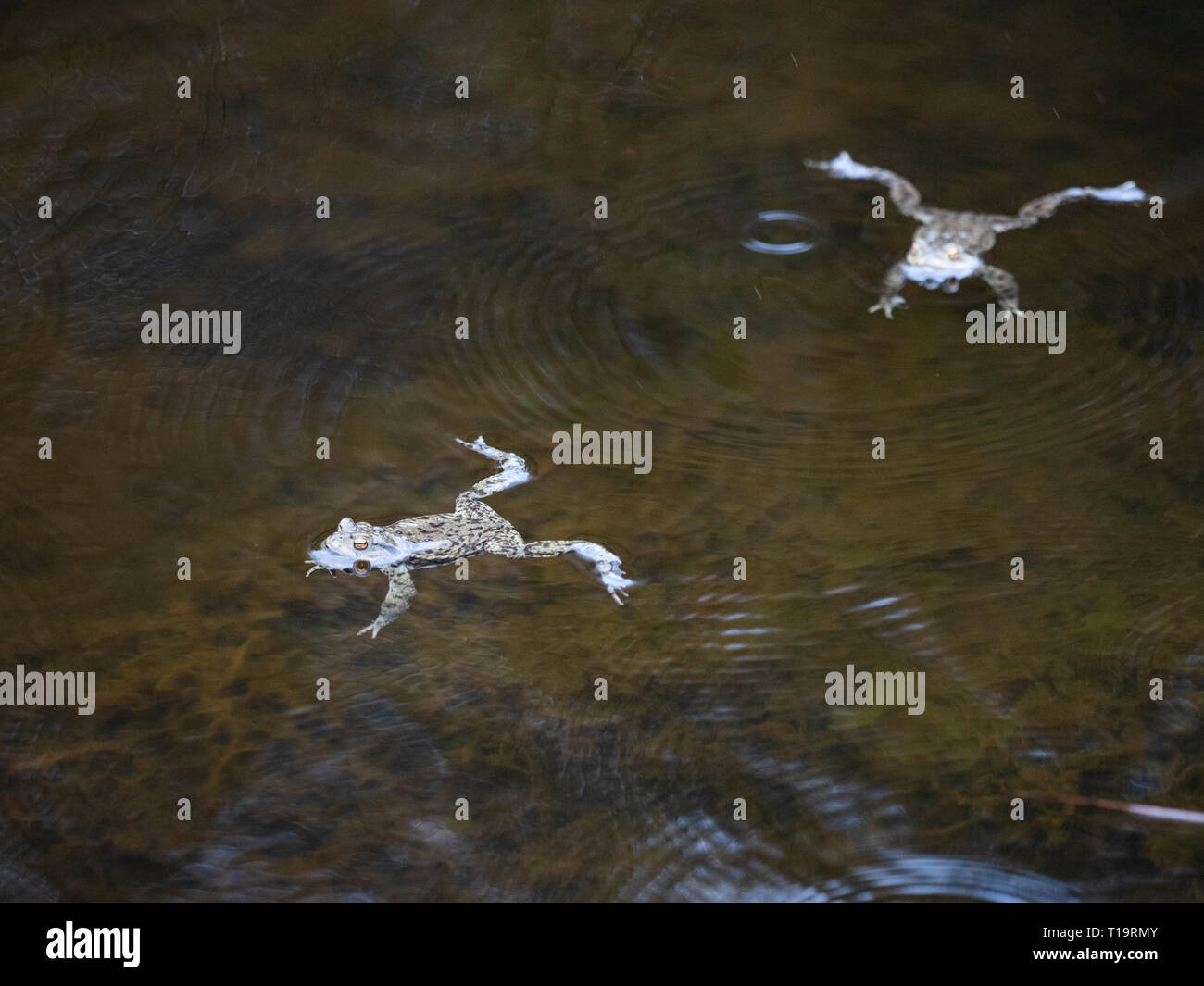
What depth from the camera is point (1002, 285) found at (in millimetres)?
2574

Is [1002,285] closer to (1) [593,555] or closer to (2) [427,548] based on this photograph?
(1) [593,555]

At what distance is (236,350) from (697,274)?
40.0 inches

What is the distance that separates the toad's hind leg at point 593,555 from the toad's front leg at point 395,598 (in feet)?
0.74

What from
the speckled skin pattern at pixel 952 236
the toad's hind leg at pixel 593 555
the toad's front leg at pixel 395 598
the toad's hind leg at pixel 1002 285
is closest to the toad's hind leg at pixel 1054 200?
the speckled skin pattern at pixel 952 236

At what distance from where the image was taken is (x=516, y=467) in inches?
95.5

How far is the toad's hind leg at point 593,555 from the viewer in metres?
2.30

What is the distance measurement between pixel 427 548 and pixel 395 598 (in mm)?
115

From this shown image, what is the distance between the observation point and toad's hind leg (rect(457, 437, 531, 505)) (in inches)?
94.0

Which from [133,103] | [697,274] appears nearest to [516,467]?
[697,274]

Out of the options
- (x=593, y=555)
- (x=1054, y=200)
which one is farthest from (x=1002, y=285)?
(x=593, y=555)

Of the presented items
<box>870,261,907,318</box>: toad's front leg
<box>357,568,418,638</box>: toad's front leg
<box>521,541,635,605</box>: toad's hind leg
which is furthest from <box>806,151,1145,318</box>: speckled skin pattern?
<box>357,568,418,638</box>: toad's front leg

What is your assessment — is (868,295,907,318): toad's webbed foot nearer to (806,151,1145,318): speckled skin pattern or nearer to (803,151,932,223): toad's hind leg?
(806,151,1145,318): speckled skin pattern

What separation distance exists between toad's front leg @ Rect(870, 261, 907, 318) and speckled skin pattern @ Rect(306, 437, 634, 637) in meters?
0.82

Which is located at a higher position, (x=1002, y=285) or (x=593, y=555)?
(x=1002, y=285)
